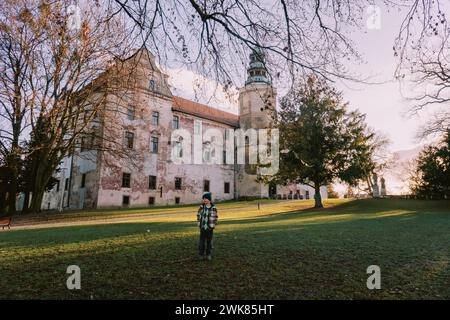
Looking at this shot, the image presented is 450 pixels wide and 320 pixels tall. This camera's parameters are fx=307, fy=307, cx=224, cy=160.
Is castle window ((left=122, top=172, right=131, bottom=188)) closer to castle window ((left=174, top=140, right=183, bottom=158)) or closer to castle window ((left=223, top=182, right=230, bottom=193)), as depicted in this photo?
castle window ((left=174, top=140, right=183, bottom=158))

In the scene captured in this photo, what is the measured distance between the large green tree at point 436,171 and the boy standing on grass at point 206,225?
2503 centimetres

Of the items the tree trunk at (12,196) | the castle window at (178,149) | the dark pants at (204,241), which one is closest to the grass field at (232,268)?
the dark pants at (204,241)

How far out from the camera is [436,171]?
25984mm

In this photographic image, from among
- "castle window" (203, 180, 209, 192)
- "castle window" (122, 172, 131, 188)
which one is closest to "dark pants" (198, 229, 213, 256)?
"castle window" (122, 172, 131, 188)

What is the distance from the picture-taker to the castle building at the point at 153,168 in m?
31.5

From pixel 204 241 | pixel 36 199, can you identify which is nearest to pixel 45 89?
pixel 36 199

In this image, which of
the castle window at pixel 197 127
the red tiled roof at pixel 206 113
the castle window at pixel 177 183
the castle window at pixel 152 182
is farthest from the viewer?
the castle window at pixel 197 127

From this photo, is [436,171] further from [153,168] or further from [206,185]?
[153,168]

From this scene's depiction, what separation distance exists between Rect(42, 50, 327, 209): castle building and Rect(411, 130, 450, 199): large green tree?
564 inches

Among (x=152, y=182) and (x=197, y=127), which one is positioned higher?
(x=197, y=127)

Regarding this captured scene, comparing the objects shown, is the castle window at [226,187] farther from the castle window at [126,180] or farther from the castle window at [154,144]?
the castle window at [126,180]

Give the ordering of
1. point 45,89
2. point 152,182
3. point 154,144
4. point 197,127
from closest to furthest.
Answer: point 45,89 < point 152,182 < point 154,144 < point 197,127

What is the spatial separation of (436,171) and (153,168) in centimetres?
2835

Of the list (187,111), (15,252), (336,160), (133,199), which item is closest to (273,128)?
(336,160)
